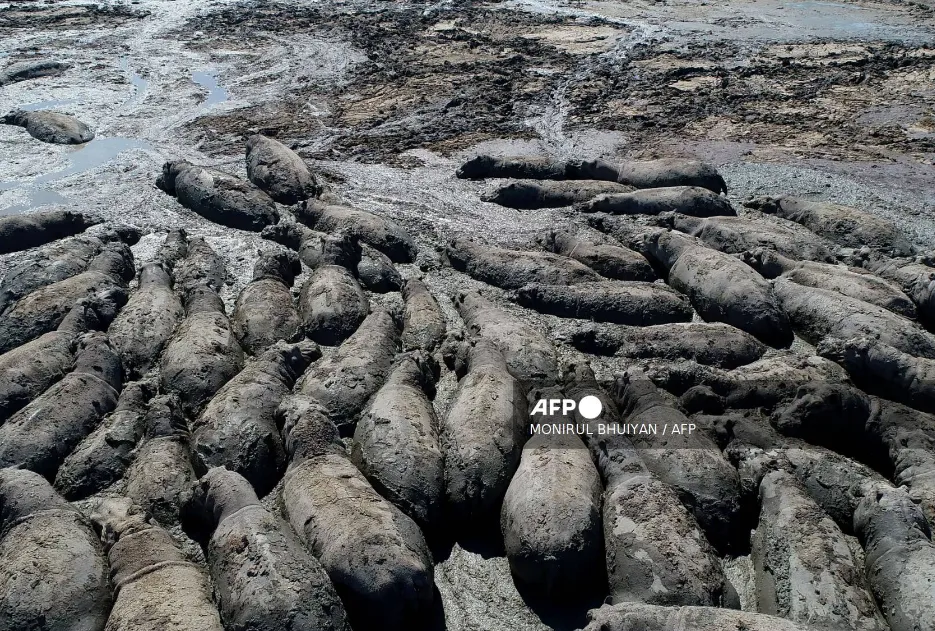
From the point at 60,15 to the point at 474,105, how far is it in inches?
751

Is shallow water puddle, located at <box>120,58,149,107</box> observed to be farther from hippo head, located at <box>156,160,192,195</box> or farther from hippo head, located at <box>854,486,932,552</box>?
hippo head, located at <box>854,486,932,552</box>

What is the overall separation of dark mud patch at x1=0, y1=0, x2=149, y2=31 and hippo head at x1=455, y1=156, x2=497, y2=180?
1939 centimetres

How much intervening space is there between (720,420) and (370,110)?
1244 centimetres

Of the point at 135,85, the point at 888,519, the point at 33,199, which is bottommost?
the point at 33,199

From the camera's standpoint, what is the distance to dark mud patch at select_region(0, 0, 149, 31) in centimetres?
2495

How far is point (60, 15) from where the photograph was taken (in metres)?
26.0

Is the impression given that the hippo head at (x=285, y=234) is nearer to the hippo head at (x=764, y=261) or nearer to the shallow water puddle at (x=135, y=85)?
the hippo head at (x=764, y=261)

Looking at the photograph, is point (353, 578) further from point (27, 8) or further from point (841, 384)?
point (27, 8)

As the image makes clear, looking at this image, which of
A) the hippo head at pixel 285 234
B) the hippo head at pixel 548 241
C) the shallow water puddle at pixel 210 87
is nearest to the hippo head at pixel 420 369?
the hippo head at pixel 548 241

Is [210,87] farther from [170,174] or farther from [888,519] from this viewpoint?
[888,519]

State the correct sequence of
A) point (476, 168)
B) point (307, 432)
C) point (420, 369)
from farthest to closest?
point (476, 168)
point (420, 369)
point (307, 432)

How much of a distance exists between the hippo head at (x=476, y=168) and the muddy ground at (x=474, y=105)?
0.33 metres

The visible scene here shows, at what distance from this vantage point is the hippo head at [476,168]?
13.1 metres

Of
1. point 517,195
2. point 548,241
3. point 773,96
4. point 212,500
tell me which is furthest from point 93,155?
point 773,96
